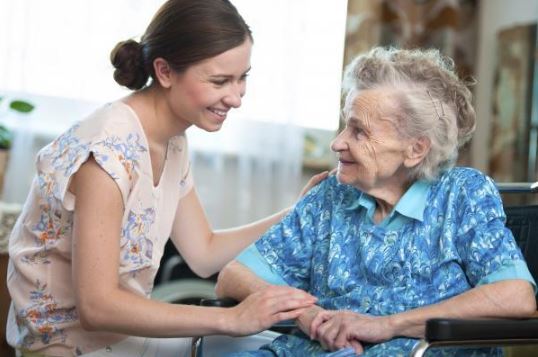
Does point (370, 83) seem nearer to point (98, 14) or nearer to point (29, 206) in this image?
point (29, 206)

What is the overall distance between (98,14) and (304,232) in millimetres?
2017

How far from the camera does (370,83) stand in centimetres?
201

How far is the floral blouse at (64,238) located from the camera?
1.92m

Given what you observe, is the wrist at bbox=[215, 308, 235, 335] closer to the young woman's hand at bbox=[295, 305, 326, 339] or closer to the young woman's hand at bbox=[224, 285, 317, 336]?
the young woman's hand at bbox=[224, 285, 317, 336]

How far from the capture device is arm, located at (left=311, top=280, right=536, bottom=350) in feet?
5.77

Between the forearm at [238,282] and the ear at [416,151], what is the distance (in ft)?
1.37

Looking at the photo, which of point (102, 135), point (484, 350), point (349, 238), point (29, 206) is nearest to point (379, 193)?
point (349, 238)

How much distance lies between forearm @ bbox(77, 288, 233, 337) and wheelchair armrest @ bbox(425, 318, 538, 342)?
0.43 meters

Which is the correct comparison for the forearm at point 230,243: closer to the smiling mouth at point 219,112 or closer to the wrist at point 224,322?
the smiling mouth at point 219,112

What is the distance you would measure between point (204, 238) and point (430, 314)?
74 centimetres

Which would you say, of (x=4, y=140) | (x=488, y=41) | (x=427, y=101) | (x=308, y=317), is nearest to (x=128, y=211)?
(x=308, y=317)

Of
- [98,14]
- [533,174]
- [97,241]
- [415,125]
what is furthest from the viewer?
[533,174]

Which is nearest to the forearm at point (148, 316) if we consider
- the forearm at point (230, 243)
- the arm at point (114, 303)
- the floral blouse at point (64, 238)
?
the arm at point (114, 303)

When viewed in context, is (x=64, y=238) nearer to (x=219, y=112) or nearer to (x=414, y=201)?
(x=219, y=112)
